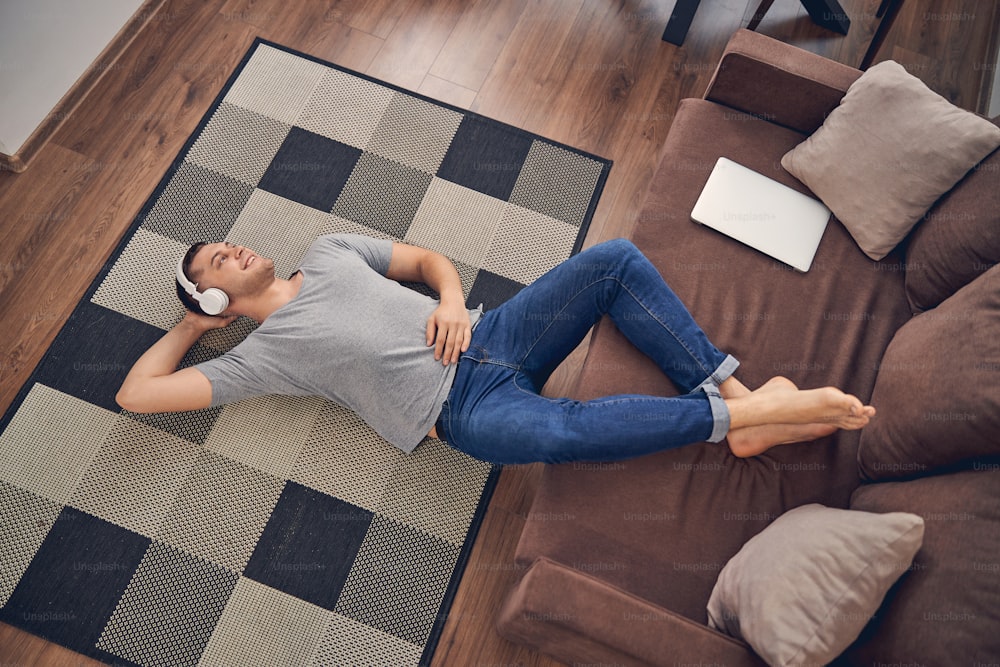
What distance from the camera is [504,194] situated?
2305mm

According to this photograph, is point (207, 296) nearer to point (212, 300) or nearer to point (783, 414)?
point (212, 300)

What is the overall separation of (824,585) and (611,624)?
41cm

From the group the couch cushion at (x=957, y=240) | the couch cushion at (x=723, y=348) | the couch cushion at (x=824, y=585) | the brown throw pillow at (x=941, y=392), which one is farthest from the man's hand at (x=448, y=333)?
the couch cushion at (x=957, y=240)

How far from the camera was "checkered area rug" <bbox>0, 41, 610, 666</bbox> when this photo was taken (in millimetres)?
1790

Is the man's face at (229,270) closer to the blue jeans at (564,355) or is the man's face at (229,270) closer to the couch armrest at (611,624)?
the blue jeans at (564,355)

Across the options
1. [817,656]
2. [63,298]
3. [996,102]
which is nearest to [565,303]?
[817,656]

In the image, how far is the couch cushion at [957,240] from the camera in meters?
1.58

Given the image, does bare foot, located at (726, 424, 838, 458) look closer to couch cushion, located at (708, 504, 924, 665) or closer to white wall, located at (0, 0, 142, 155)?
couch cushion, located at (708, 504, 924, 665)

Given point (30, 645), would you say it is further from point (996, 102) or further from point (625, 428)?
point (996, 102)

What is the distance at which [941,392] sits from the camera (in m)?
1.44

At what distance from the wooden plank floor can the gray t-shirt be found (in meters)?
0.45

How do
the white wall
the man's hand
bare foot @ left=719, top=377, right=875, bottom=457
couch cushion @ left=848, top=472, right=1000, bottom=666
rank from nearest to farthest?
couch cushion @ left=848, top=472, right=1000, bottom=666 → bare foot @ left=719, top=377, right=875, bottom=457 → the man's hand → the white wall

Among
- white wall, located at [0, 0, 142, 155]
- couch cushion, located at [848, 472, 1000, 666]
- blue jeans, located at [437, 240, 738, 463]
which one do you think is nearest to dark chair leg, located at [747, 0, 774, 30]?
blue jeans, located at [437, 240, 738, 463]

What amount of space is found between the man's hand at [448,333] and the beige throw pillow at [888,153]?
3.48 ft
